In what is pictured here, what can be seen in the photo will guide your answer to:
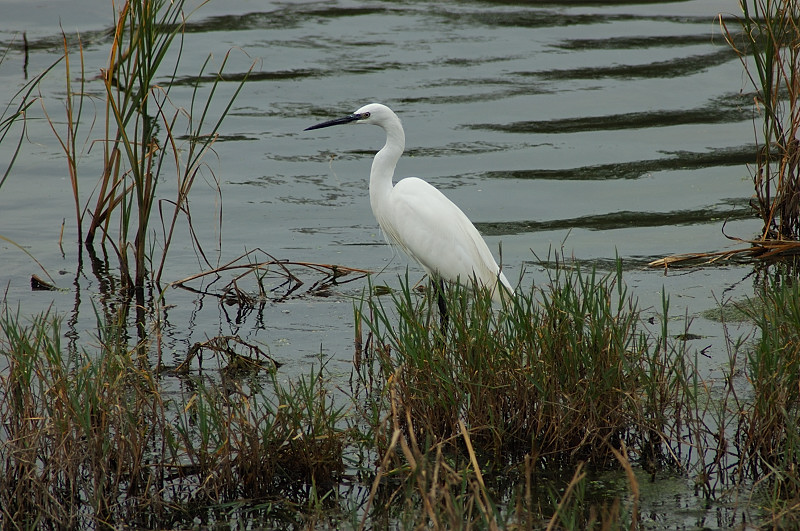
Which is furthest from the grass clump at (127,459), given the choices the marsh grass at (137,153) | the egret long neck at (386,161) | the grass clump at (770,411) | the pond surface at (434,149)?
the egret long neck at (386,161)

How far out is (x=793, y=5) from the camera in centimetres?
452

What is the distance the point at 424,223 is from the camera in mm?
4883

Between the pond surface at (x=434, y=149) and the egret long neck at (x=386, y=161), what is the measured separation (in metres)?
0.43

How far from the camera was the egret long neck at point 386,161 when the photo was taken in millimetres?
4977

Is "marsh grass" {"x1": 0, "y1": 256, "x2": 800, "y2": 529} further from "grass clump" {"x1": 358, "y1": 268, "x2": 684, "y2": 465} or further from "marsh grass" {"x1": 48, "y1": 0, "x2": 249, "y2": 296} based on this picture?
"marsh grass" {"x1": 48, "y1": 0, "x2": 249, "y2": 296}

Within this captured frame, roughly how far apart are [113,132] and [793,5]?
483 centimetres

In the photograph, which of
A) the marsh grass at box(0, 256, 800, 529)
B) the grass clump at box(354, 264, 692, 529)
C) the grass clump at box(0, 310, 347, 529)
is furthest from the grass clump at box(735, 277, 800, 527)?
the grass clump at box(0, 310, 347, 529)

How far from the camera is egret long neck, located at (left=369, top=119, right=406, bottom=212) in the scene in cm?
498

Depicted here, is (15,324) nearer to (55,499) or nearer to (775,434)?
(55,499)

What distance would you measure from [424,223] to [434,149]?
2696 millimetres

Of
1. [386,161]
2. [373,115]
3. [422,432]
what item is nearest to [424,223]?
[386,161]

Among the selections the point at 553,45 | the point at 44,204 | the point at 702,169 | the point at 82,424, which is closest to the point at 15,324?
the point at 82,424

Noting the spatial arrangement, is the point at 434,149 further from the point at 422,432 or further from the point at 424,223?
the point at 422,432

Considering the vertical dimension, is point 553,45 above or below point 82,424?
above
